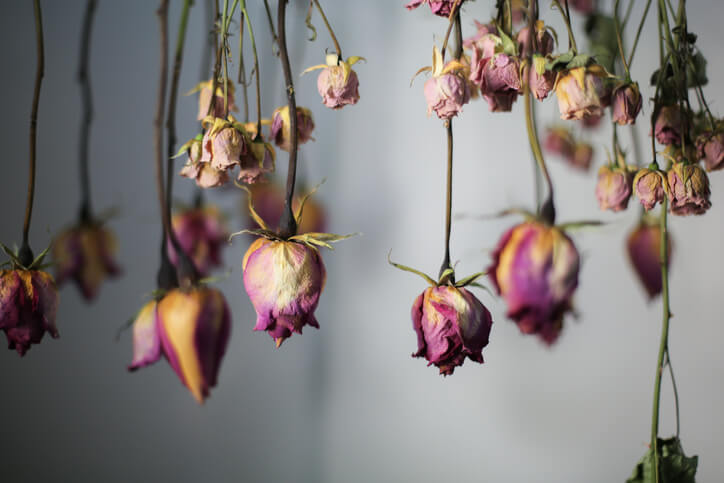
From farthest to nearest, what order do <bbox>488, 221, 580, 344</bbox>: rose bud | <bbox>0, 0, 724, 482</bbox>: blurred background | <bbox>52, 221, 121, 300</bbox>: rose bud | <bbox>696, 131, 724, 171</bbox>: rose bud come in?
<bbox>0, 0, 724, 482</bbox>: blurred background, <bbox>52, 221, 121, 300</bbox>: rose bud, <bbox>696, 131, 724, 171</bbox>: rose bud, <bbox>488, 221, 580, 344</bbox>: rose bud

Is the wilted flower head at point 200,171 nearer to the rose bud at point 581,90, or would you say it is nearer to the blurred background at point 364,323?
the rose bud at point 581,90

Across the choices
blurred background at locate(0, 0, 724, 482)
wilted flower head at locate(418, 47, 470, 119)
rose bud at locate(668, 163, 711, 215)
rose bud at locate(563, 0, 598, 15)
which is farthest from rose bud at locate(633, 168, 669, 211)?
blurred background at locate(0, 0, 724, 482)

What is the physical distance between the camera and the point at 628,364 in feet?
3.21

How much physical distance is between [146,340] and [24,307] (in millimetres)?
69

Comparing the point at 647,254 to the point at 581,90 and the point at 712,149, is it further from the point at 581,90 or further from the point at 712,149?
the point at 581,90

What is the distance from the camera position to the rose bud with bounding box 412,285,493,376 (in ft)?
1.03

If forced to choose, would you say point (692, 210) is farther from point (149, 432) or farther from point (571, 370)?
point (149, 432)

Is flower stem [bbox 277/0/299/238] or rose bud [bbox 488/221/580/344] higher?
flower stem [bbox 277/0/299/238]

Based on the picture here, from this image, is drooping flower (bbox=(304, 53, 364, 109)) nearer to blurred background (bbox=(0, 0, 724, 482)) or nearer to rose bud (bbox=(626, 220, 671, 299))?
rose bud (bbox=(626, 220, 671, 299))

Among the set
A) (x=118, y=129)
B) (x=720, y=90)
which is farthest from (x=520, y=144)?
(x=118, y=129)

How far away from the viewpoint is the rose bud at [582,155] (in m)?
0.73

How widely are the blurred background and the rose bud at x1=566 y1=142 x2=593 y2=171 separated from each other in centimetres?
15

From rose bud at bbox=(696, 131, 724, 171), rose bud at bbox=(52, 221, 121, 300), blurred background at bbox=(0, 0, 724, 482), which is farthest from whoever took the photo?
blurred background at bbox=(0, 0, 724, 482)

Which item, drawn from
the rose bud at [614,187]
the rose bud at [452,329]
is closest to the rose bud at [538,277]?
the rose bud at [452,329]
